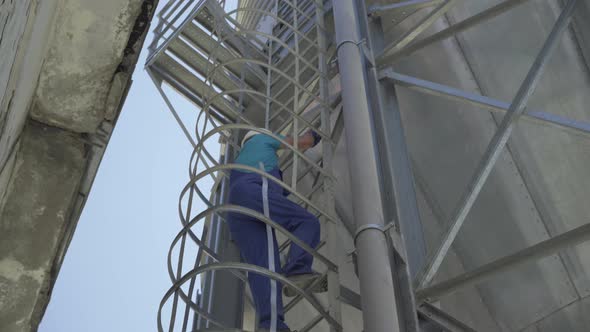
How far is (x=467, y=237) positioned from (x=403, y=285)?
11.0 ft

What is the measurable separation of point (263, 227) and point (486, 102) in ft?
5.93

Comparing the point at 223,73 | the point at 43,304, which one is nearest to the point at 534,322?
the point at 223,73

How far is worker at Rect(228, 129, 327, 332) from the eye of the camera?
4047 millimetres

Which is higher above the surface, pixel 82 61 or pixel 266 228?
pixel 266 228

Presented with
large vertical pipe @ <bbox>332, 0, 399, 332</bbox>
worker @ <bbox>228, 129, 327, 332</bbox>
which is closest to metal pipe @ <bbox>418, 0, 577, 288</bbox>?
large vertical pipe @ <bbox>332, 0, 399, 332</bbox>

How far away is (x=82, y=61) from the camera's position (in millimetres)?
2990

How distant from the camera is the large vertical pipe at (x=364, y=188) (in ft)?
11.4

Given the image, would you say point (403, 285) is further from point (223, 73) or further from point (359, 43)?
point (223, 73)

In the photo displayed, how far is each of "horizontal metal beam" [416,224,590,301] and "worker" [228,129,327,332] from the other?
2.21 feet

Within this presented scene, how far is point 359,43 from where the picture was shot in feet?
17.2

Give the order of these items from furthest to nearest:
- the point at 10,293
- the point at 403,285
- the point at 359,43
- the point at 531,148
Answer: the point at 531,148 → the point at 359,43 → the point at 403,285 → the point at 10,293

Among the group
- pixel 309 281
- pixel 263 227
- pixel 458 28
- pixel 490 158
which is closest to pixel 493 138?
pixel 490 158

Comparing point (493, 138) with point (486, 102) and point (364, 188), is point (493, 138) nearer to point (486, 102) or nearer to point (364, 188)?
point (486, 102)

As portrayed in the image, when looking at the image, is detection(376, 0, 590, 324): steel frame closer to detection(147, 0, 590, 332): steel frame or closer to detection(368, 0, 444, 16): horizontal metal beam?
detection(147, 0, 590, 332): steel frame
